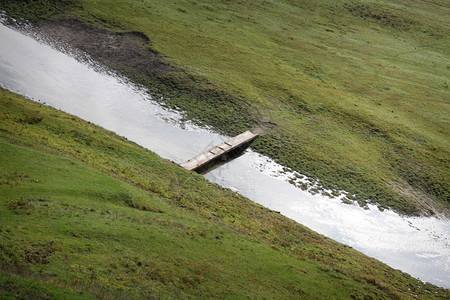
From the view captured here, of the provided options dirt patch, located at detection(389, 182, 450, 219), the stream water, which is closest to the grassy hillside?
dirt patch, located at detection(389, 182, 450, 219)

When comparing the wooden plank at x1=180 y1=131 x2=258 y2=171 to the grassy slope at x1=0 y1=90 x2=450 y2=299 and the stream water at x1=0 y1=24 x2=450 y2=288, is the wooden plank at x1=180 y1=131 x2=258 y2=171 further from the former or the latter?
the grassy slope at x1=0 y1=90 x2=450 y2=299

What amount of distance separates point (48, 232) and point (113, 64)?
118 feet

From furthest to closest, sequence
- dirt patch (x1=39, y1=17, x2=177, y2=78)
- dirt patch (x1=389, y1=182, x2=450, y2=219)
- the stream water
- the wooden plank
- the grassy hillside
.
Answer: dirt patch (x1=39, y1=17, x2=177, y2=78)
the grassy hillside
dirt patch (x1=389, y1=182, x2=450, y2=219)
the wooden plank
the stream water

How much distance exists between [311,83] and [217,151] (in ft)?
80.1

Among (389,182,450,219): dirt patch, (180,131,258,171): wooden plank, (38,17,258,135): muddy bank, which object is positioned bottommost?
(389,182,450,219): dirt patch

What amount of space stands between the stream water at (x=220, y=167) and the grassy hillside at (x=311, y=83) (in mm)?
2286

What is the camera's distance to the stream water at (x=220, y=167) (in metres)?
37.5

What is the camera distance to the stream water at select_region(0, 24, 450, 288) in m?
37.5

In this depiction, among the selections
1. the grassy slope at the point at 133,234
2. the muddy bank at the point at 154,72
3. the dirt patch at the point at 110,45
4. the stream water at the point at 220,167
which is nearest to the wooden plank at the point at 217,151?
the stream water at the point at 220,167

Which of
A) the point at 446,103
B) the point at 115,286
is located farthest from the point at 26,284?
the point at 446,103

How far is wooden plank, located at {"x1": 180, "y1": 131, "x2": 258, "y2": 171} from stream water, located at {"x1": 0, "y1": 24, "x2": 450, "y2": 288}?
1308 millimetres

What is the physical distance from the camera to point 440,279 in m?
35.4

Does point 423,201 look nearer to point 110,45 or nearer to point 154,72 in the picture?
point 154,72

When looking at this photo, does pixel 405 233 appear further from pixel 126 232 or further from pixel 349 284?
pixel 126 232
